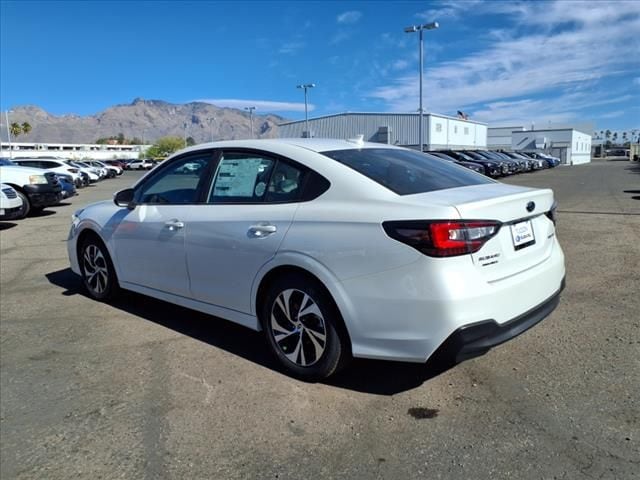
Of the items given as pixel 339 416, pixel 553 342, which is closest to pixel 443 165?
pixel 553 342

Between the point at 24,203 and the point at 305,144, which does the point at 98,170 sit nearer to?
the point at 24,203

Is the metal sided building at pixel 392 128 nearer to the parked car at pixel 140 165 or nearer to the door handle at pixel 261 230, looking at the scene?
the parked car at pixel 140 165

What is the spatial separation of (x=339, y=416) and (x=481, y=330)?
0.98 meters

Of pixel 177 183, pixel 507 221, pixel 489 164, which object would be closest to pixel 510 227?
pixel 507 221

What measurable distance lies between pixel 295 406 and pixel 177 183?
2317 mm

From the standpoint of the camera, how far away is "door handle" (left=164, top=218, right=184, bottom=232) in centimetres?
426

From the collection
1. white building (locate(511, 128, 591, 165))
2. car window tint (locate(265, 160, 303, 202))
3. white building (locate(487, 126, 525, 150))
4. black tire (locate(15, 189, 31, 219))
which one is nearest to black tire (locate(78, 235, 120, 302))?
car window tint (locate(265, 160, 303, 202))

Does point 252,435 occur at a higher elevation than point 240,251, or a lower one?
lower

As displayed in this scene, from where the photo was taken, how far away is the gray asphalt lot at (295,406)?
2689 mm

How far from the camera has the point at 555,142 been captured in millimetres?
85438

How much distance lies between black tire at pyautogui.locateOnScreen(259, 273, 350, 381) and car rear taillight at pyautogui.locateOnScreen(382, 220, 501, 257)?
2.25ft

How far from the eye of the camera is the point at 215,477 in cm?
261

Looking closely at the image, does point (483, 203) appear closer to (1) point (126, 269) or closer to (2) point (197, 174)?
(2) point (197, 174)

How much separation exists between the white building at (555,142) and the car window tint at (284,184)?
83.8m
